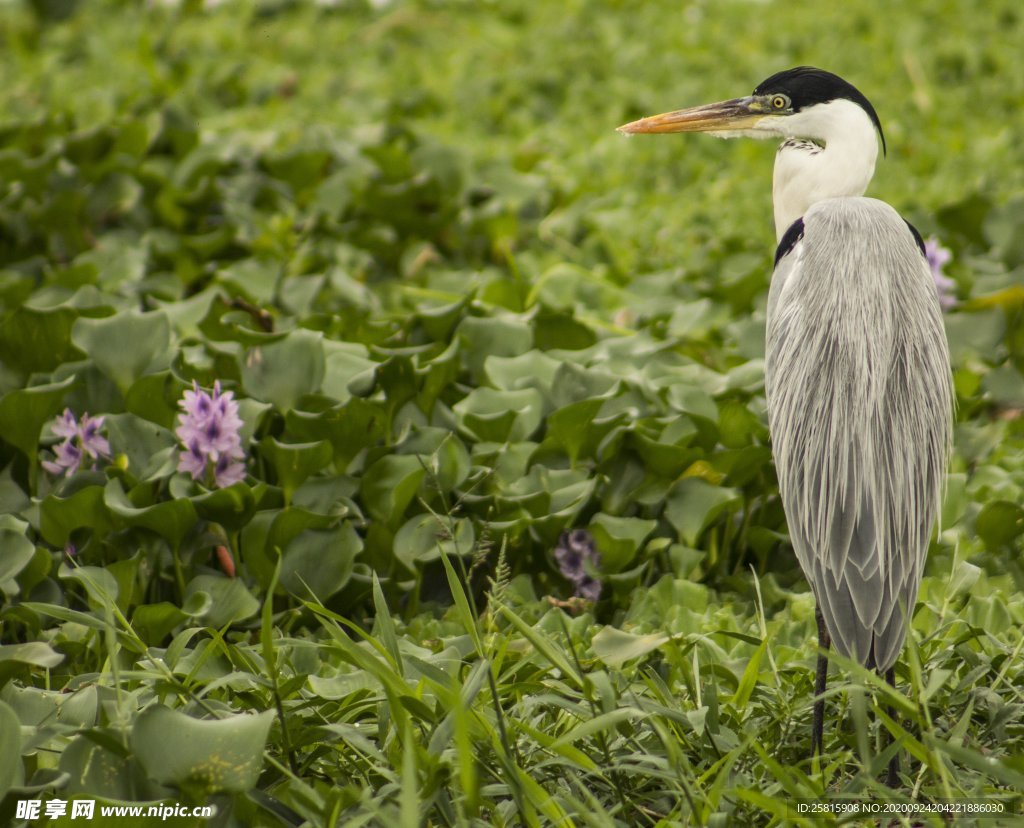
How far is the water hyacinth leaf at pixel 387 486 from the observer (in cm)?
307

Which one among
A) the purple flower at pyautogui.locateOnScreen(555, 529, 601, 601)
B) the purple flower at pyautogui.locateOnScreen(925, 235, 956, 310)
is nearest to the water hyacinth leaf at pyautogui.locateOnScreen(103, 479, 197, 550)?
the purple flower at pyautogui.locateOnScreen(555, 529, 601, 601)

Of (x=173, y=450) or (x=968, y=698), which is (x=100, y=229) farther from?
(x=968, y=698)

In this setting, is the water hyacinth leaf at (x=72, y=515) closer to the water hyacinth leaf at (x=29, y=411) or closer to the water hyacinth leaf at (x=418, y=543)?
the water hyacinth leaf at (x=29, y=411)

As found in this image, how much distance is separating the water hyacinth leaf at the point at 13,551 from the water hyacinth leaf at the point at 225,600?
0.37 meters

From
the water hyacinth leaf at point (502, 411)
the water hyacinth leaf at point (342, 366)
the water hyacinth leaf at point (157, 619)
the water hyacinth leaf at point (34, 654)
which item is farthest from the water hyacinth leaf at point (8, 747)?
the water hyacinth leaf at point (502, 411)

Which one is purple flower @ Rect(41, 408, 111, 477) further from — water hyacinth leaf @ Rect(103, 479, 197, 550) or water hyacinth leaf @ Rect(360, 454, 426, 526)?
water hyacinth leaf @ Rect(360, 454, 426, 526)

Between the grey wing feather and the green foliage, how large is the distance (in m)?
0.14

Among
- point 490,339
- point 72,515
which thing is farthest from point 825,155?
point 72,515

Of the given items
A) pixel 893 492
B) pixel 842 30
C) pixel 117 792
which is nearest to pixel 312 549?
pixel 117 792

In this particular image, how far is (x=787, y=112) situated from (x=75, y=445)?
195cm

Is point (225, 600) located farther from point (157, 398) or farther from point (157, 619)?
point (157, 398)

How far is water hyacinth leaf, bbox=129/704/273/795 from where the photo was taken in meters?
1.90

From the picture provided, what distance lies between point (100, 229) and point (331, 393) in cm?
217

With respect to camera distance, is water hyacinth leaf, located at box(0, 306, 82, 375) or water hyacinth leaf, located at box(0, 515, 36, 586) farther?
water hyacinth leaf, located at box(0, 306, 82, 375)
